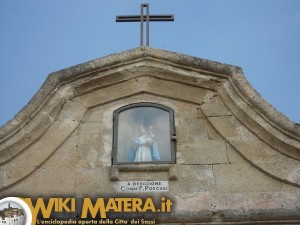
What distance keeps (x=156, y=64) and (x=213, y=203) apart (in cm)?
262

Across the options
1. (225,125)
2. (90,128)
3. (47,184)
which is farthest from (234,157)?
(47,184)

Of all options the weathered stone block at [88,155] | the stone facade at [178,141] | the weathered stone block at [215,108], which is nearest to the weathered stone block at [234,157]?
the stone facade at [178,141]

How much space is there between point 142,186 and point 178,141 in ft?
3.24

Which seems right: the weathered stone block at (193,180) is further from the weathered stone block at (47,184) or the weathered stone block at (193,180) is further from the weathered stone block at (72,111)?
the weathered stone block at (72,111)

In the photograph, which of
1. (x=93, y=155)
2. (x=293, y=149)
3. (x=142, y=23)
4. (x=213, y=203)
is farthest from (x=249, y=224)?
(x=142, y=23)

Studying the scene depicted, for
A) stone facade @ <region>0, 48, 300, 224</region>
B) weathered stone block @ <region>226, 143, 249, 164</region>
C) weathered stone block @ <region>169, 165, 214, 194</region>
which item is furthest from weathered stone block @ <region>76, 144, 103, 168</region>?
weathered stone block @ <region>226, 143, 249, 164</region>

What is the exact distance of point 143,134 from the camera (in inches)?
377

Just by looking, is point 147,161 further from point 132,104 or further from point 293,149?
point 293,149

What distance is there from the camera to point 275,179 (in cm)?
863

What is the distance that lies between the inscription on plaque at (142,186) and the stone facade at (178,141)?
0.28 ft

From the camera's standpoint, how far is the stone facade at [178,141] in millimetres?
8500

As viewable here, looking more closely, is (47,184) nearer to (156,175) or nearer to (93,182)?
(93,182)

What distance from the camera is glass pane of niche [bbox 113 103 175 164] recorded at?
9148mm

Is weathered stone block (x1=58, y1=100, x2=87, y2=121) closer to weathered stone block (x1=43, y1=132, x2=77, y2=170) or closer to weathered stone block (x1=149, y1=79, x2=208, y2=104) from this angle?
weathered stone block (x1=43, y1=132, x2=77, y2=170)
